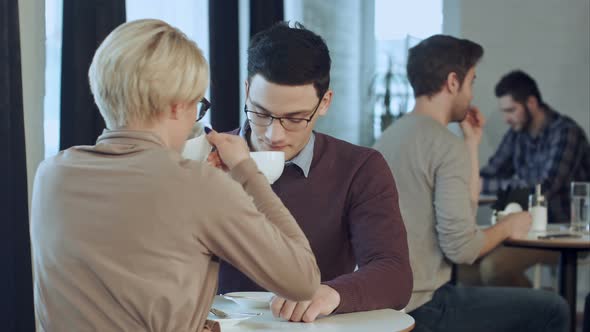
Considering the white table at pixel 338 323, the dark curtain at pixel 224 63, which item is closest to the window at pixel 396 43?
the dark curtain at pixel 224 63

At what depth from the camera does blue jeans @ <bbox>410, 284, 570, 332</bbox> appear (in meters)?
2.61

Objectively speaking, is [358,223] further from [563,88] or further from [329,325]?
[563,88]

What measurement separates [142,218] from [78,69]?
1.63 metres

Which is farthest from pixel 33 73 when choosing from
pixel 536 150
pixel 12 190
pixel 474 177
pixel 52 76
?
pixel 536 150

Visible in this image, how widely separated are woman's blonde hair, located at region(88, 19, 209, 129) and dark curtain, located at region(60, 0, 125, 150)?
1486mm

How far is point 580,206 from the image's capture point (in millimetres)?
3652

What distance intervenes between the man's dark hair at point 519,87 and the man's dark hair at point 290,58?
3559mm

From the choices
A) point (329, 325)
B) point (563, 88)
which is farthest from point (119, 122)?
point (563, 88)

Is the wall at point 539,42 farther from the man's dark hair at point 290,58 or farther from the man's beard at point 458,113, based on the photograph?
the man's dark hair at point 290,58

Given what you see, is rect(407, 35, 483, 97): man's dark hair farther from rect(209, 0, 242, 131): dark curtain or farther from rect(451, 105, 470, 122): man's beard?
rect(209, 0, 242, 131): dark curtain

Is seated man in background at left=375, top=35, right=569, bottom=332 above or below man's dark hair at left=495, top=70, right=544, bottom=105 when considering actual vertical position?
below

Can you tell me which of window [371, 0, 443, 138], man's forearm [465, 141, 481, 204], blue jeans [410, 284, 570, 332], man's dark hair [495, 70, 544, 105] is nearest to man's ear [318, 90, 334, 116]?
blue jeans [410, 284, 570, 332]

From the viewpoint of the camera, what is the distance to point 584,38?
19.4ft

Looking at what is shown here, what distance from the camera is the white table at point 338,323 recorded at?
1.51m
